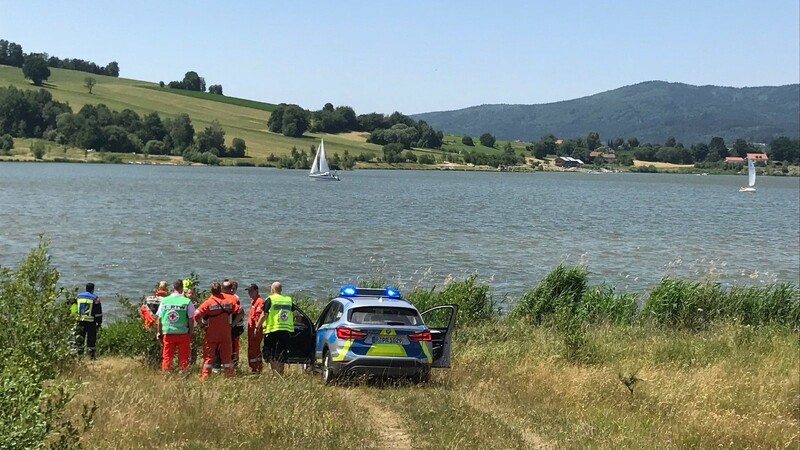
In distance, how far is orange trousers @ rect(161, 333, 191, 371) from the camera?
15422mm

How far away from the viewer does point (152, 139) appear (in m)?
171

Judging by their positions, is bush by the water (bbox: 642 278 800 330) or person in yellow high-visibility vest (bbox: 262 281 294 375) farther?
bush by the water (bbox: 642 278 800 330)

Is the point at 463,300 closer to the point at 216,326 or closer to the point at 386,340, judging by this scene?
the point at 386,340

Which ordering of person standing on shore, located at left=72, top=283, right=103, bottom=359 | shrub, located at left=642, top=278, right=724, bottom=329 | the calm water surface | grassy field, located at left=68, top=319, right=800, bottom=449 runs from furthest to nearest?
the calm water surface, shrub, located at left=642, top=278, right=724, bottom=329, person standing on shore, located at left=72, top=283, right=103, bottom=359, grassy field, located at left=68, top=319, right=800, bottom=449

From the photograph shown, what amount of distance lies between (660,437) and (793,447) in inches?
94.3

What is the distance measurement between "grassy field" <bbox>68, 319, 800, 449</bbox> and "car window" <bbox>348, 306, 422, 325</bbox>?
3.78ft

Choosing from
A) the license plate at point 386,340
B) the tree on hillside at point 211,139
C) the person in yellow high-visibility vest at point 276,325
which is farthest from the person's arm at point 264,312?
the tree on hillside at point 211,139

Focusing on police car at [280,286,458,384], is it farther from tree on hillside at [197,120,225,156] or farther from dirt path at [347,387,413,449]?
tree on hillside at [197,120,225,156]

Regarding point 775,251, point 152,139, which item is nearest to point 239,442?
point 775,251

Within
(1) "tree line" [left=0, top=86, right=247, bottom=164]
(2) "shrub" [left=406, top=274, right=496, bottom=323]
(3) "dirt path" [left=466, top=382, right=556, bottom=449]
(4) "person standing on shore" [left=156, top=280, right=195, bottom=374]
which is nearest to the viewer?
(3) "dirt path" [left=466, top=382, right=556, bottom=449]

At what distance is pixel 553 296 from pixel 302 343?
37.3 ft

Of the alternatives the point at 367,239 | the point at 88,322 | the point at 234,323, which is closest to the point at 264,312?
the point at 234,323

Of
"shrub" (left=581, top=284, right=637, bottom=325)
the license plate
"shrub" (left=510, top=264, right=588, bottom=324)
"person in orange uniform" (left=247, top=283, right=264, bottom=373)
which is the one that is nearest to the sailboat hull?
"shrub" (left=510, top=264, right=588, bottom=324)

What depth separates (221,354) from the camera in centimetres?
1533
